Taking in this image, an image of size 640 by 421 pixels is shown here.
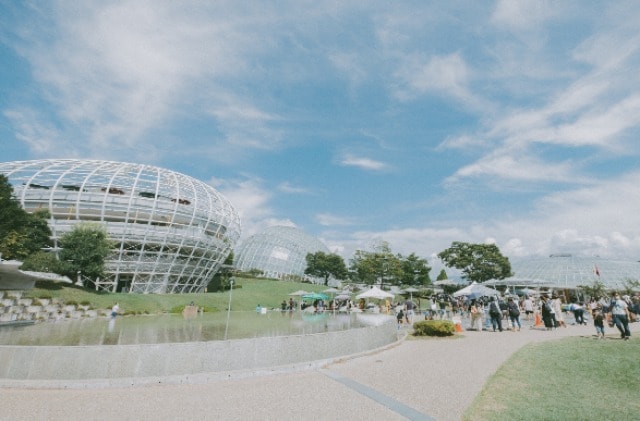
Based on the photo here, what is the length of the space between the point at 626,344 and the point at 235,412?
13.5 metres

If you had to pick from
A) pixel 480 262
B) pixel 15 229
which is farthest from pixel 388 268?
pixel 15 229

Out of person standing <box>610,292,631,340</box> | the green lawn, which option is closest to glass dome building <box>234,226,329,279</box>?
person standing <box>610,292,631,340</box>

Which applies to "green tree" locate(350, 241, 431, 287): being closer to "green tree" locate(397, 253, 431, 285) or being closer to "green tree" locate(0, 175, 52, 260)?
"green tree" locate(397, 253, 431, 285)

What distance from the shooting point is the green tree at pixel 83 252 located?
31328mm

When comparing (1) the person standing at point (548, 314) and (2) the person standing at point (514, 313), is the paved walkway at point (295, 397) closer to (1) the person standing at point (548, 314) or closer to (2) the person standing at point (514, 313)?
(2) the person standing at point (514, 313)

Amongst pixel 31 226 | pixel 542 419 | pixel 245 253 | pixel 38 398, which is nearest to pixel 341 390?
pixel 542 419

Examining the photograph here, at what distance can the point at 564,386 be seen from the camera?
7.02 meters

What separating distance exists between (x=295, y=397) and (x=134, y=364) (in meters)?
3.84

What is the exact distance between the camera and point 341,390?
6766 millimetres

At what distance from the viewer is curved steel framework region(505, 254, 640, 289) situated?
5272 centimetres

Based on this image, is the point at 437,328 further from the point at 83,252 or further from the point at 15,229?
the point at 15,229

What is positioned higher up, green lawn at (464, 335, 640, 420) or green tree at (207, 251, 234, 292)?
green tree at (207, 251, 234, 292)

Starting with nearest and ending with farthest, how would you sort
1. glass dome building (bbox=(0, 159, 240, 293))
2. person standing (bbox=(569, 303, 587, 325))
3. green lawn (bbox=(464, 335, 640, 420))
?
green lawn (bbox=(464, 335, 640, 420)), person standing (bbox=(569, 303, 587, 325)), glass dome building (bbox=(0, 159, 240, 293))

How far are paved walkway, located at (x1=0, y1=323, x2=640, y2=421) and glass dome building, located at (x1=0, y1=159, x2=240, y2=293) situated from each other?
3821cm
